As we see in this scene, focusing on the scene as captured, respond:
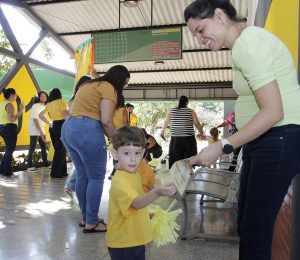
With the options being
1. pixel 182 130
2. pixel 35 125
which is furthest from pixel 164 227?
pixel 35 125

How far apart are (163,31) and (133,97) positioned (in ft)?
29.3

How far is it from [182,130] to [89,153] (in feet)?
8.55

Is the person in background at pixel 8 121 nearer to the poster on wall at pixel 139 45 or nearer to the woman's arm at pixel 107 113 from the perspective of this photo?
the poster on wall at pixel 139 45

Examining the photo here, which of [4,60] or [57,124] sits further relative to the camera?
[4,60]

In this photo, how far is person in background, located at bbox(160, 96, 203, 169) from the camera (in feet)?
17.8

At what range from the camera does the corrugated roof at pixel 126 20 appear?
9812 millimetres

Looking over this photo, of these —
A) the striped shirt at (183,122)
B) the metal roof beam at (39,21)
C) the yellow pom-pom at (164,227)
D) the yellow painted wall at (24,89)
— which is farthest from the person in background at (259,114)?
the yellow painted wall at (24,89)

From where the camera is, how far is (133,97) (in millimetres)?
17062

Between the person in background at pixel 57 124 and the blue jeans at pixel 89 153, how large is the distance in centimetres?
302

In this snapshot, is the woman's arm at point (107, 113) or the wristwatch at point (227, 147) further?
the woman's arm at point (107, 113)

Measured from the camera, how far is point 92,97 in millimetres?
2965

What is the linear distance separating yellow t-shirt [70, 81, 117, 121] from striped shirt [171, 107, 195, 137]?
99.8 inches

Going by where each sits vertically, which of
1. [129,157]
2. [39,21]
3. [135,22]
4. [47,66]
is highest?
[39,21]

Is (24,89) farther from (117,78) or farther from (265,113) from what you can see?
(265,113)
